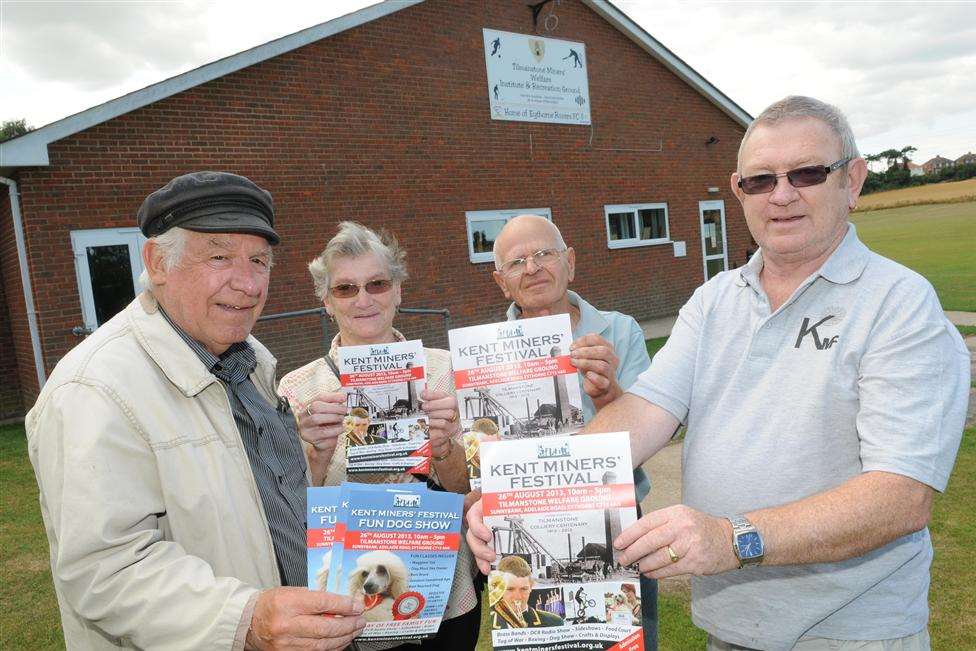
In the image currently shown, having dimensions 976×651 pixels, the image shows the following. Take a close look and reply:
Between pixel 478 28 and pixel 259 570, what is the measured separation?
12812mm

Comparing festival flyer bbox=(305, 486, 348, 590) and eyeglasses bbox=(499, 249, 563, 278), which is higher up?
eyeglasses bbox=(499, 249, 563, 278)

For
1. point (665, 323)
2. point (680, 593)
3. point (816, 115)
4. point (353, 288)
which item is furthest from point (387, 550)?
point (665, 323)

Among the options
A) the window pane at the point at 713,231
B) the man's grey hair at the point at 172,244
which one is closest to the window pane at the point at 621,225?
the window pane at the point at 713,231

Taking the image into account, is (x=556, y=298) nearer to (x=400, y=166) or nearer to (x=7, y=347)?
(x=400, y=166)

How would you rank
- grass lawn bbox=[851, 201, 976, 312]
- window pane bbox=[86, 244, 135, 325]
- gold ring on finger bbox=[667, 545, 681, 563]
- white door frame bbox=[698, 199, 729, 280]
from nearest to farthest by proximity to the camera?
gold ring on finger bbox=[667, 545, 681, 563]
window pane bbox=[86, 244, 135, 325]
white door frame bbox=[698, 199, 729, 280]
grass lawn bbox=[851, 201, 976, 312]

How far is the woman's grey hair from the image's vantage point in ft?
8.81

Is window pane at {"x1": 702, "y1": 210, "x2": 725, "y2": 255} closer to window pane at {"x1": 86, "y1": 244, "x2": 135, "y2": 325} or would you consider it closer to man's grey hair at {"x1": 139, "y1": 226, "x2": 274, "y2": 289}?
window pane at {"x1": 86, "y1": 244, "x2": 135, "y2": 325}

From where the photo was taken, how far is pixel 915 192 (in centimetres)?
5925

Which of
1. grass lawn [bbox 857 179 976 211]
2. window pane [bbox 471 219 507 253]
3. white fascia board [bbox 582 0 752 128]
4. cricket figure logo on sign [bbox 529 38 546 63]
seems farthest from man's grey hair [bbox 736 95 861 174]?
grass lawn [bbox 857 179 976 211]

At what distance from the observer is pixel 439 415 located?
92.8 inches

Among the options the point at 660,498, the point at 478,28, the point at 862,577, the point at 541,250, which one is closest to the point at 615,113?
the point at 478,28

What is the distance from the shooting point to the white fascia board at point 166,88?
8.17 m

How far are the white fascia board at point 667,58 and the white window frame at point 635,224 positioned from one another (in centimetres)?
325

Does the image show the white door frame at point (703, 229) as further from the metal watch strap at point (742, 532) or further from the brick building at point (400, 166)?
the metal watch strap at point (742, 532)
